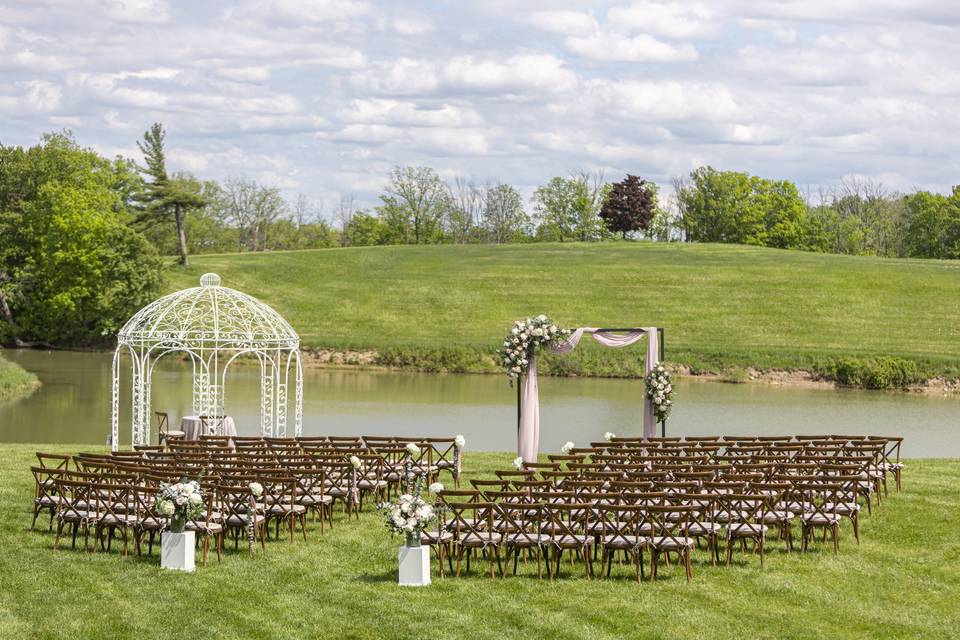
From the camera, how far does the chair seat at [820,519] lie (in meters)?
14.8

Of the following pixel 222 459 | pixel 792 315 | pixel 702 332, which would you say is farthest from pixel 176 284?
pixel 222 459

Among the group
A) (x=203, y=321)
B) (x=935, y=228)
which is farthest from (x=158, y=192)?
(x=935, y=228)

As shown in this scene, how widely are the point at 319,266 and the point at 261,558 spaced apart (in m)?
65.3

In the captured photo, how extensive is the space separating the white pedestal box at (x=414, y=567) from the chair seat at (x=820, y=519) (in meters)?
4.80

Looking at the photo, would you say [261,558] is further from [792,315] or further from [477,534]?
[792,315]

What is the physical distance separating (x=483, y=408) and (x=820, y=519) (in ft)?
75.2

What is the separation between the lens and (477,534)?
13750 mm

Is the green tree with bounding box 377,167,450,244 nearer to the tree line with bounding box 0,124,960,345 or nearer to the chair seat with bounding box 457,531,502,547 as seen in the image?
the tree line with bounding box 0,124,960,345

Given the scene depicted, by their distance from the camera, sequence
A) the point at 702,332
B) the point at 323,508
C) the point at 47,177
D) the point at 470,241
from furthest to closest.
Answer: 1. the point at 470,241
2. the point at 47,177
3. the point at 702,332
4. the point at 323,508

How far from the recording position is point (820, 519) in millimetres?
14852

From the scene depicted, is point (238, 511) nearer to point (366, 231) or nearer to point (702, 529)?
point (702, 529)

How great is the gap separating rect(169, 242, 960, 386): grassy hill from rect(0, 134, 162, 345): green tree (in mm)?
7612

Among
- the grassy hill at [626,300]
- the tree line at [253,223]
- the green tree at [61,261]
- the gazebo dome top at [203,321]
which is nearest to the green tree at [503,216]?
the tree line at [253,223]

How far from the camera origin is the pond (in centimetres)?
3120
